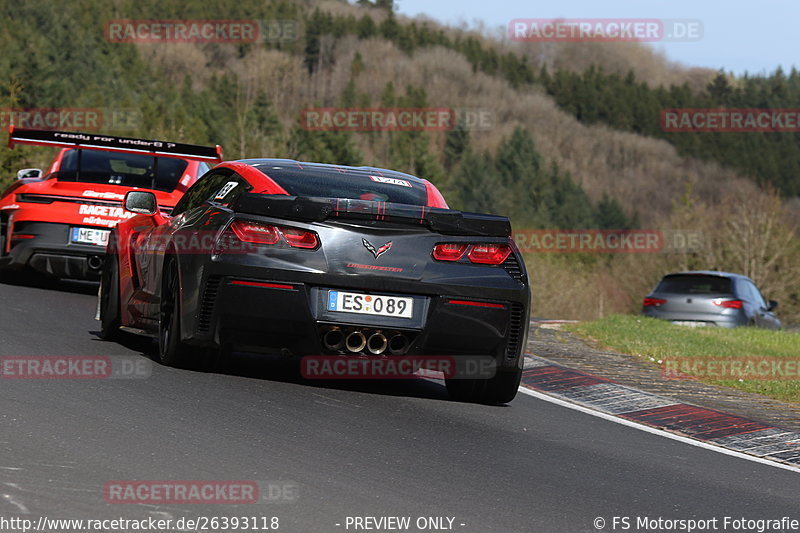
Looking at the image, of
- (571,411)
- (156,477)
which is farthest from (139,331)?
(156,477)

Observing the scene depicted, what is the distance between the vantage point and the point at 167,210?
1248 cm

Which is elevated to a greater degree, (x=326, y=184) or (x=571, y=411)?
(x=326, y=184)

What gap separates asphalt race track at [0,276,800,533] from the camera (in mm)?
4582

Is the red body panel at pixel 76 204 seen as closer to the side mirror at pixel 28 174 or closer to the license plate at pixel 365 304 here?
the side mirror at pixel 28 174

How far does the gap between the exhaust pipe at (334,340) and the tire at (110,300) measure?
2463 mm

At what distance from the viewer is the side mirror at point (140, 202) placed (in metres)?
8.57

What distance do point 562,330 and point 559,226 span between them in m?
129

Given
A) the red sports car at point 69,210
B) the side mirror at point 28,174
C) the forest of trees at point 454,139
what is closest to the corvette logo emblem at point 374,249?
the red sports car at point 69,210

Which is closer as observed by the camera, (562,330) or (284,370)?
(284,370)

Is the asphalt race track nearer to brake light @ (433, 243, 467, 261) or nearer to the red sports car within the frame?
brake light @ (433, 243, 467, 261)

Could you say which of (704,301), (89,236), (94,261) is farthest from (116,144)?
(704,301)

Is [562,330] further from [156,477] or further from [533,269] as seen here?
[533,269]

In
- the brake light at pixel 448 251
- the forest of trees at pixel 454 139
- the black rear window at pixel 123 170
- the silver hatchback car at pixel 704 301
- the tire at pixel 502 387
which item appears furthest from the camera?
the forest of trees at pixel 454 139

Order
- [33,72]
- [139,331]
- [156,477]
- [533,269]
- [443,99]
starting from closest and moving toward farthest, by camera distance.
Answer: [156,477], [139,331], [533,269], [33,72], [443,99]
